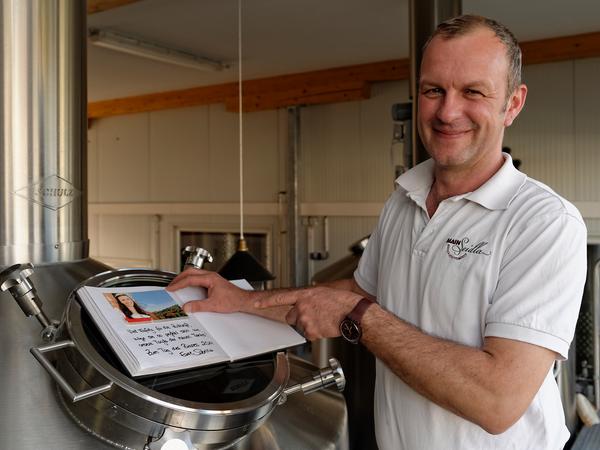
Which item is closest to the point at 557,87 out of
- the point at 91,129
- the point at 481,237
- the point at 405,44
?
the point at 405,44

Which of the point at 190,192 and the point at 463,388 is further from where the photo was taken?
the point at 190,192

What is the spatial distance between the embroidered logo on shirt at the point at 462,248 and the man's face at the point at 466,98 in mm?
146

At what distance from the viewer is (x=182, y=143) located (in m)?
6.11

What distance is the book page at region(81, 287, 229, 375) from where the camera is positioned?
959 mm

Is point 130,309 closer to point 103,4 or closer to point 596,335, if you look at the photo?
point 103,4

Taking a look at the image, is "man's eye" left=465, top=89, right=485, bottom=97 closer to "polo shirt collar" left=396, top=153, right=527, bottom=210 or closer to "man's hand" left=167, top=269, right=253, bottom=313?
"polo shirt collar" left=396, top=153, right=527, bottom=210

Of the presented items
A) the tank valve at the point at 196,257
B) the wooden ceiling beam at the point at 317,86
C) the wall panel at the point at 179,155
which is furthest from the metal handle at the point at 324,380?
the wall panel at the point at 179,155

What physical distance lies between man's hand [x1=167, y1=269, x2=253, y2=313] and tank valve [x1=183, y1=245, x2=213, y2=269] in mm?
42

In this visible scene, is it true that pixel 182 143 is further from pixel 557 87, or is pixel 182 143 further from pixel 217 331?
pixel 217 331

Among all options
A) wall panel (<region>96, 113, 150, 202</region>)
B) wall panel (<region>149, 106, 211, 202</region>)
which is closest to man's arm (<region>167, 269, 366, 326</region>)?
wall panel (<region>149, 106, 211, 202</region>)

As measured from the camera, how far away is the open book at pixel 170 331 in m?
0.97

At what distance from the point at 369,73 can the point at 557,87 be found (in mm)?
1356

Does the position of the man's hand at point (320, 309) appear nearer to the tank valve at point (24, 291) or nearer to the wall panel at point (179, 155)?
the tank valve at point (24, 291)

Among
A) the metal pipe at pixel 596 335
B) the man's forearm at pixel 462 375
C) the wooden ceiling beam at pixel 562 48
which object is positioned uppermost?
the wooden ceiling beam at pixel 562 48
